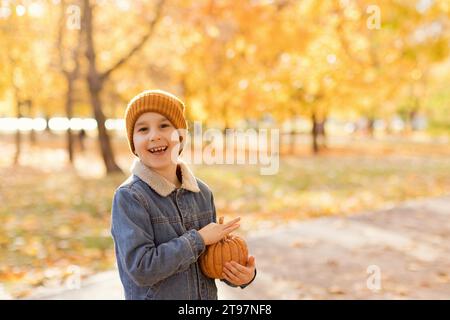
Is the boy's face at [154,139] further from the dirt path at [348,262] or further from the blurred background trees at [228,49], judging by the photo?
the blurred background trees at [228,49]

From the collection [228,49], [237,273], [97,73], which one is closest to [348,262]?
[237,273]

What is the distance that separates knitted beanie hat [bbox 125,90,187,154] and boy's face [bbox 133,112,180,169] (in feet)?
0.07

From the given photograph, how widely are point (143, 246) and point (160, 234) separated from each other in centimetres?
13

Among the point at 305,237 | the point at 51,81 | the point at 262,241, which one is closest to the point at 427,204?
the point at 305,237

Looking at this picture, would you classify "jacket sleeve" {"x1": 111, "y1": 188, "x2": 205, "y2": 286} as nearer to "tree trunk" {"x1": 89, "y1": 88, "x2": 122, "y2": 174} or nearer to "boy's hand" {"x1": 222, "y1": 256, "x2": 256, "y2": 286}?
"boy's hand" {"x1": 222, "y1": 256, "x2": 256, "y2": 286}

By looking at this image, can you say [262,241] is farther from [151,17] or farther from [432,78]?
[432,78]

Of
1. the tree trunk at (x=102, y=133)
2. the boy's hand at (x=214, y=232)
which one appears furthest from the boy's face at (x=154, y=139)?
the tree trunk at (x=102, y=133)

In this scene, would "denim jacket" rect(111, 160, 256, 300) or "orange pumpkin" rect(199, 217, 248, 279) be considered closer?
"denim jacket" rect(111, 160, 256, 300)

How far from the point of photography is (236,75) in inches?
667

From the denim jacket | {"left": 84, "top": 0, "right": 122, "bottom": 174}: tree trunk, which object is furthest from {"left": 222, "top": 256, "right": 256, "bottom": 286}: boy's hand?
{"left": 84, "top": 0, "right": 122, "bottom": 174}: tree trunk

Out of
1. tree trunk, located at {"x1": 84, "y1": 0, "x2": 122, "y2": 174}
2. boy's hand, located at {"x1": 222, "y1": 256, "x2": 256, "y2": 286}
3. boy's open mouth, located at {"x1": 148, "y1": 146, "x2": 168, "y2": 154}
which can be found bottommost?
boy's hand, located at {"x1": 222, "y1": 256, "x2": 256, "y2": 286}

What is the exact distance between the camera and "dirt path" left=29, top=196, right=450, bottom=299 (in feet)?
16.4

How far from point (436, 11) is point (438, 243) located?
5.57m

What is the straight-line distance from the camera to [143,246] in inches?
81.5
